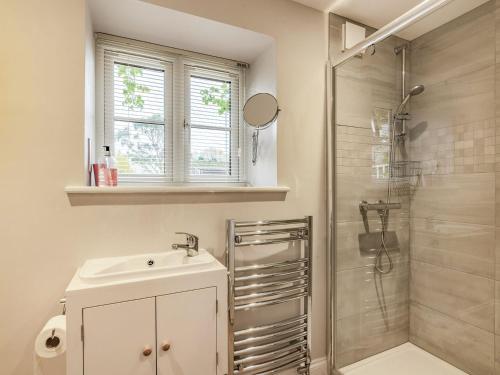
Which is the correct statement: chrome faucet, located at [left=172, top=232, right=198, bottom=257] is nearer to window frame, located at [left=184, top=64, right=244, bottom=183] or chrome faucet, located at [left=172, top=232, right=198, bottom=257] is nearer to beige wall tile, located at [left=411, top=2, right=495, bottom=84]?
window frame, located at [left=184, top=64, right=244, bottom=183]

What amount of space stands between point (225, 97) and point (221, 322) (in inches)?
55.8

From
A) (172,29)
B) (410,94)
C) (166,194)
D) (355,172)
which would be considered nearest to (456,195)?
(355,172)

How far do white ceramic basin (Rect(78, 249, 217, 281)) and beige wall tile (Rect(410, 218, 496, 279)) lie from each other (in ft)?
4.50

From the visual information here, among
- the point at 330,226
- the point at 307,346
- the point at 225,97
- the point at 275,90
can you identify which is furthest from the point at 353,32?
the point at 307,346

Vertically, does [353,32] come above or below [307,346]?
above

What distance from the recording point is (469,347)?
151 cm

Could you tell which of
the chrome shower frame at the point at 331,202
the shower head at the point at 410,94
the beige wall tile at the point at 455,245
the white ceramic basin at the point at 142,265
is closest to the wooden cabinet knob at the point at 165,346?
the white ceramic basin at the point at 142,265

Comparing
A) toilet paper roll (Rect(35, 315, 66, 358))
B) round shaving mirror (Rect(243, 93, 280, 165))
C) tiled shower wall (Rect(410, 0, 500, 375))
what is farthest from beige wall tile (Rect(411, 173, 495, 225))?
toilet paper roll (Rect(35, 315, 66, 358))

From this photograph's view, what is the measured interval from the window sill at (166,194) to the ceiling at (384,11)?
3.56ft

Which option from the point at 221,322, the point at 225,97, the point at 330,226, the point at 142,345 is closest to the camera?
the point at 142,345

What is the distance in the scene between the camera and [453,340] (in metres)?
1.58

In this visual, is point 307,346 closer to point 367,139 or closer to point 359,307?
point 359,307

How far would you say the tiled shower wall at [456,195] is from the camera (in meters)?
1.40

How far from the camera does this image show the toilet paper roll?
87 centimetres
